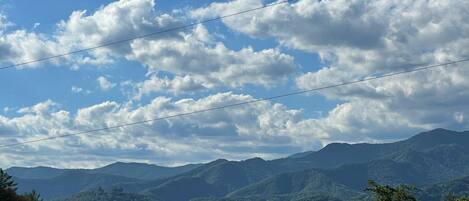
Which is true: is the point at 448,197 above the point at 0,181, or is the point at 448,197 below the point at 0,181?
below

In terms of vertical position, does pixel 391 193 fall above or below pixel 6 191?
below

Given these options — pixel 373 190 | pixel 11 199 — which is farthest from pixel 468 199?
pixel 11 199

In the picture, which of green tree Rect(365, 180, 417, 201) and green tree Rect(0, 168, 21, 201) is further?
green tree Rect(0, 168, 21, 201)

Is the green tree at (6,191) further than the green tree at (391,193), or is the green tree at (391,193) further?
the green tree at (6,191)

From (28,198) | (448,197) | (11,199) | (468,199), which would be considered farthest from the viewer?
(28,198)

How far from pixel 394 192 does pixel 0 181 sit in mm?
87948

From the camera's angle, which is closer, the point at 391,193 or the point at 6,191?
the point at 391,193

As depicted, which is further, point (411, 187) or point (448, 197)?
point (448, 197)

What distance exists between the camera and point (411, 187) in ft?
287

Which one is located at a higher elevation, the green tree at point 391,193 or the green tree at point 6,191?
the green tree at point 6,191

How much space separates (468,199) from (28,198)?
10042 centimetres

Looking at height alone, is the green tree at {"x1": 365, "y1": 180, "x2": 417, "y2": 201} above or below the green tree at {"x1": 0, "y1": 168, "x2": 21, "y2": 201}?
below

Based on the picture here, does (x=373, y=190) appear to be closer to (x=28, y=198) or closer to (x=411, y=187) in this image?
(x=411, y=187)

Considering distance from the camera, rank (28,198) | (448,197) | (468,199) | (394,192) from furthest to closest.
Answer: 1. (28,198)
2. (448,197)
3. (468,199)
4. (394,192)
